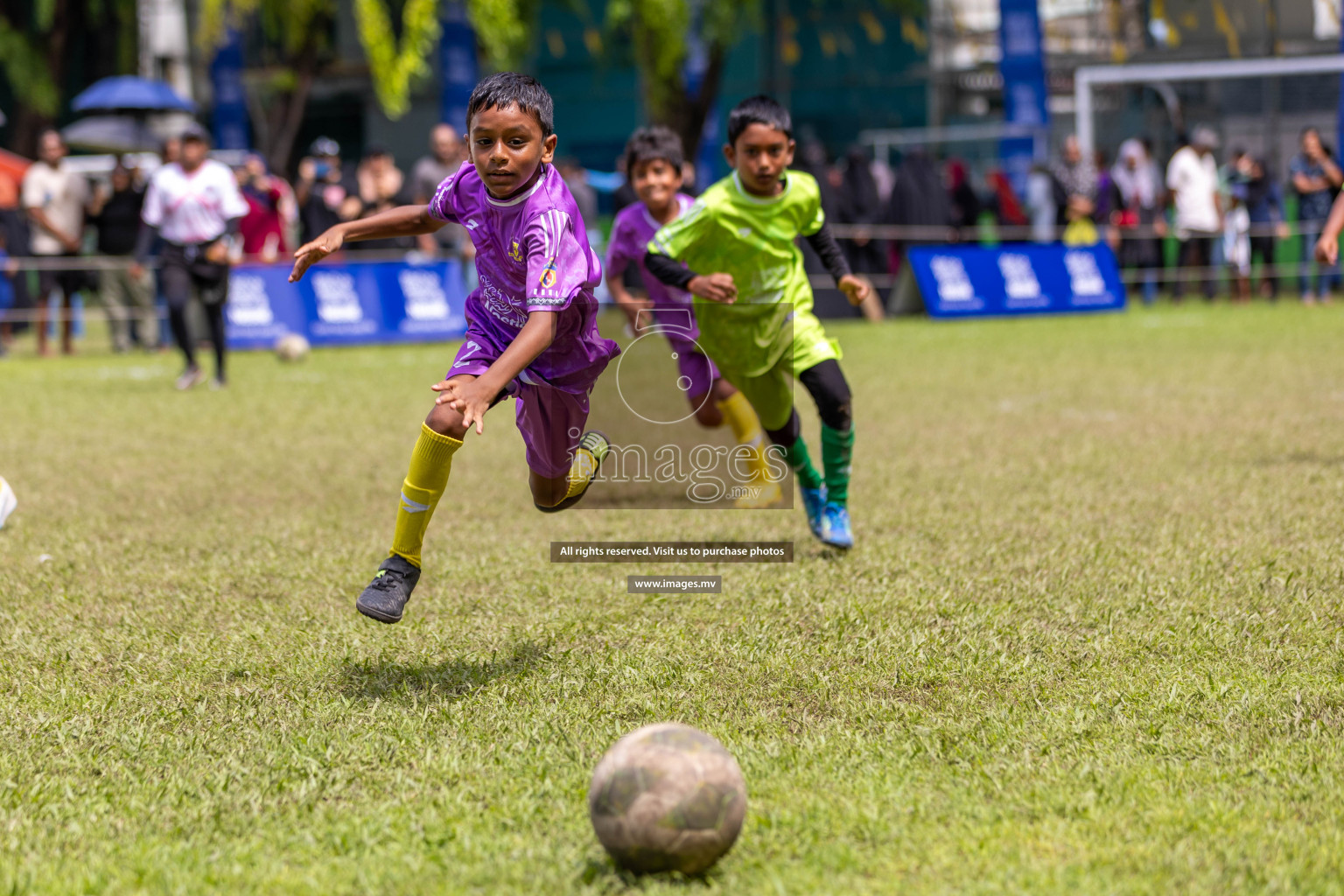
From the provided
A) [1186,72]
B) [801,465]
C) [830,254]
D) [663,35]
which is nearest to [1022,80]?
[1186,72]

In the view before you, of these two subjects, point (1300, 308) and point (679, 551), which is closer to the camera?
point (679, 551)

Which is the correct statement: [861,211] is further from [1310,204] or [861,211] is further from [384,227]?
[384,227]

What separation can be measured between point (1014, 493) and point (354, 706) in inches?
166

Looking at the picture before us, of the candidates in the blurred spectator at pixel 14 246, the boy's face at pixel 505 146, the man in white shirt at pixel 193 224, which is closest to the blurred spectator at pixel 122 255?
the blurred spectator at pixel 14 246

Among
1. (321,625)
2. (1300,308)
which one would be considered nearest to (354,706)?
(321,625)

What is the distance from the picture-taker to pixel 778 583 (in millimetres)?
5641

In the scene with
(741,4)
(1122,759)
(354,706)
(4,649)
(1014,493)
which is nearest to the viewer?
(1122,759)

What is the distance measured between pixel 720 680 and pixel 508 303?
4.38 feet

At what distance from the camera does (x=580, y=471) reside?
17.2ft

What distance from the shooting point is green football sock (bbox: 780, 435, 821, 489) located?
646 centimetres

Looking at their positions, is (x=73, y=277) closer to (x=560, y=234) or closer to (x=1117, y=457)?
(x=1117, y=457)

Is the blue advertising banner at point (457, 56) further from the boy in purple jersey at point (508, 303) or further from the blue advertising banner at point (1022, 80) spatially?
the boy in purple jersey at point (508, 303)

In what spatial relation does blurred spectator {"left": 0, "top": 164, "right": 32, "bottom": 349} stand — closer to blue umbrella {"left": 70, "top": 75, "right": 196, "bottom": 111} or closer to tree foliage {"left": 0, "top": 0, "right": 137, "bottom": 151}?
blue umbrella {"left": 70, "top": 75, "right": 196, "bottom": 111}

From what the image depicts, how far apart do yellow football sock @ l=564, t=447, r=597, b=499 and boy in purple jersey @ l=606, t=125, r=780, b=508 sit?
2029mm
